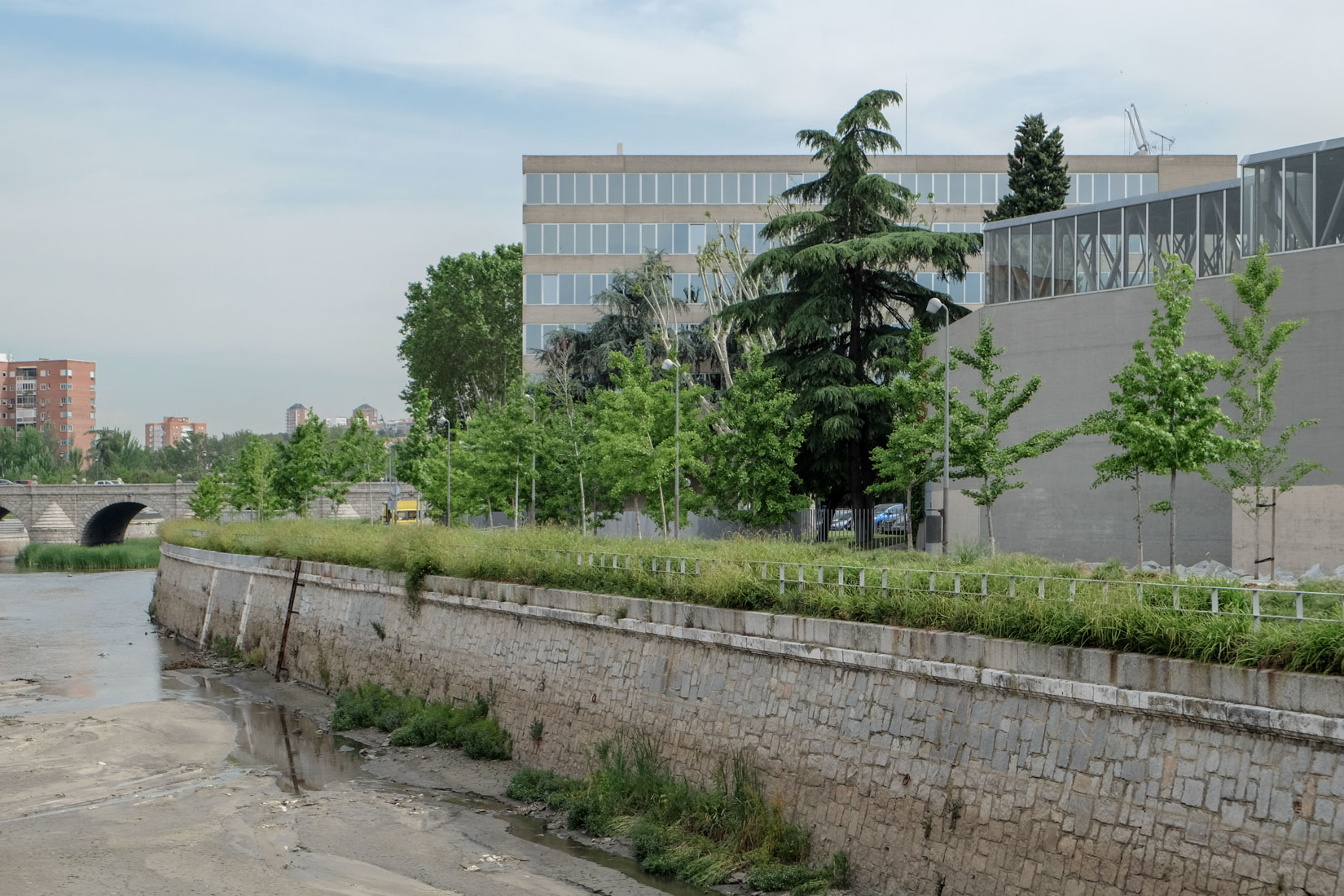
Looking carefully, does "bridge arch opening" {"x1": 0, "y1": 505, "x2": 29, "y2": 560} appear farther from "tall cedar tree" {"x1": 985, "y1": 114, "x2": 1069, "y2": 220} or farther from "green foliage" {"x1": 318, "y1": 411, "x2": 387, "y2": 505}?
"tall cedar tree" {"x1": 985, "y1": 114, "x2": 1069, "y2": 220}

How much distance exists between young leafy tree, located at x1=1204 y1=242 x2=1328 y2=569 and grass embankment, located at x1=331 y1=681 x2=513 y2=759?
600 inches

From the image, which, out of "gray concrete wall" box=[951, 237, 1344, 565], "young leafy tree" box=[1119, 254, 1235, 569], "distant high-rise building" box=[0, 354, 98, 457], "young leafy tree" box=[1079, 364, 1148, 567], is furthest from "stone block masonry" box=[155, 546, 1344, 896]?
"distant high-rise building" box=[0, 354, 98, 457]

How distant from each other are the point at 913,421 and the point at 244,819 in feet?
68.0

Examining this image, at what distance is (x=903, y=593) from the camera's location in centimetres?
1642

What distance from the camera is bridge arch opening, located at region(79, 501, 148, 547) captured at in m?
92.3

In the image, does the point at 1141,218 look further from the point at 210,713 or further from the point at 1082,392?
the point at 210,713

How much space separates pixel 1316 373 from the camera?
87.9ft

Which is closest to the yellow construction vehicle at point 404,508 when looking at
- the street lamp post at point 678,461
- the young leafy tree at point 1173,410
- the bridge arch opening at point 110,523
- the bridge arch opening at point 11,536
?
the bridge arch opening at point 110,523

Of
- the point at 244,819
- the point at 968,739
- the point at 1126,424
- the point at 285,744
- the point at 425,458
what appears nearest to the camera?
the point at 968,739

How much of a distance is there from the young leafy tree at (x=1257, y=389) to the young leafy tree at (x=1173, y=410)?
787 mm

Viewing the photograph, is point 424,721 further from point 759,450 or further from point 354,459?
point 354,459

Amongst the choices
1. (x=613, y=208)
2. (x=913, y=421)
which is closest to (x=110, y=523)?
(x=613, y=208)

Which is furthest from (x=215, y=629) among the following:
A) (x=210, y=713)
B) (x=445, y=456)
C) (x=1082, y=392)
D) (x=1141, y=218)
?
(x=1141, y=218)

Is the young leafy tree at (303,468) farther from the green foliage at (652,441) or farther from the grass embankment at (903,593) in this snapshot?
Result: the grass embankment at (903,593)
